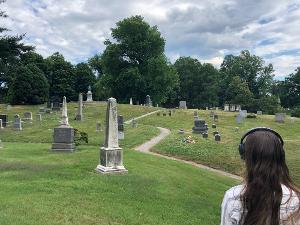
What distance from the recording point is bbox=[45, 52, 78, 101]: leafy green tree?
77.4 metres

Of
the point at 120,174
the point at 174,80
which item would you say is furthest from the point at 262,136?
the point at 174,80

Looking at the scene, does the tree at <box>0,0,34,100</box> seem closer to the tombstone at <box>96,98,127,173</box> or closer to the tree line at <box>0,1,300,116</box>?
the tree line at <box>0,1,300,116</box>

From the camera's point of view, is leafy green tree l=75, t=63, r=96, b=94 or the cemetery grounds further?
leafy green tree l=75, t=63, r=96, b=94

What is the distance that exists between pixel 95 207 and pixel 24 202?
5.10 ft

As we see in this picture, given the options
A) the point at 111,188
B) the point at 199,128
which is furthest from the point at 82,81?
the point at 111,188

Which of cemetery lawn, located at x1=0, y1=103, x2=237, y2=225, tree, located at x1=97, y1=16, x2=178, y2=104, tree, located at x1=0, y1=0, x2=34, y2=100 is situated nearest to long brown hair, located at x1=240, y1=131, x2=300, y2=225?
cemetery lawn, located at x1=0, y1=103, x2=237, y2=225

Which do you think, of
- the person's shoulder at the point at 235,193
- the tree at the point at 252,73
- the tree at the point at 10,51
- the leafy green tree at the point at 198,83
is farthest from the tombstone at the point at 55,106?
the tree at the point at 252,73

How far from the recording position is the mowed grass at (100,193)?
8.85 m

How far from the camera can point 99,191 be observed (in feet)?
36.1

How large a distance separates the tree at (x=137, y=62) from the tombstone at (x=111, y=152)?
49439 millimetres

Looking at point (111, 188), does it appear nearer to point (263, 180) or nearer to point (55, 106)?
point (263, 180)

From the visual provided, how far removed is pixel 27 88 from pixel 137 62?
1811 centimetres

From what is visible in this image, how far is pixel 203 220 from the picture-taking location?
9875 millimetres

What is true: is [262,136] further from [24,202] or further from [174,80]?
[174,80]
